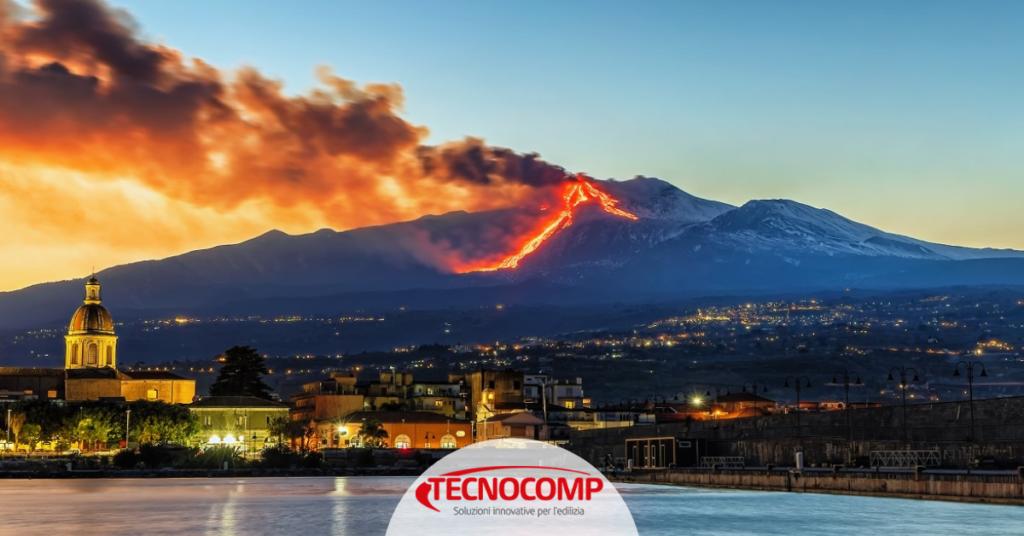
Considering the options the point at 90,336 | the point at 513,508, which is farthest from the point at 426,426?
the point at 513,508

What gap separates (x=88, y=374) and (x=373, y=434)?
47.4 meters

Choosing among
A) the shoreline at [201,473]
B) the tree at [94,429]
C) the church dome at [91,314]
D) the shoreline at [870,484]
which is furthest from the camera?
the church dome at [91,314]

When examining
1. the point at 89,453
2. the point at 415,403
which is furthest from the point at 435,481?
the point at 415,403

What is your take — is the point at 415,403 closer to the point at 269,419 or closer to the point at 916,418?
the point at 269,419

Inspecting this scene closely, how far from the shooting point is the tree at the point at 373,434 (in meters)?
162

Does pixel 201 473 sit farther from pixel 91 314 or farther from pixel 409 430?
pixel 91 314

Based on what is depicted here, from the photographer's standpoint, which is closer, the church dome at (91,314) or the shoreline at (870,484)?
the shoreline at (870,484)

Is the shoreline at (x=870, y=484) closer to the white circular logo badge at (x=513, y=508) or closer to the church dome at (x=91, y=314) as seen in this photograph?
the white circular logo badge at (x=513, y=508)

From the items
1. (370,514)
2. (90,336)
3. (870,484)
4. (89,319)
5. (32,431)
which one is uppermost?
(89,319)

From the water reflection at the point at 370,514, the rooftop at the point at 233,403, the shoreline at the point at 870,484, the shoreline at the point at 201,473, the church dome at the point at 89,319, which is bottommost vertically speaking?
the shoreline at the point at 201,473

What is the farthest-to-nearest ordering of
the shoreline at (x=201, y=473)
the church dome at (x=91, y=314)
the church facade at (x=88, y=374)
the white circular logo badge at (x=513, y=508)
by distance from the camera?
1. the church dome at (x=91, y=314)
2. the church facade at (x=88, y=374)
3. the shoreline at (x=201, y=473)
4. the white circular logo badge at (x=513, y=508)

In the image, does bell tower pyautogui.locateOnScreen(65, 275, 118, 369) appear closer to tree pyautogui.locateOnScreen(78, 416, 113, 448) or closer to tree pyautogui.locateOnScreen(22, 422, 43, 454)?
tree pyautogui.locateOnScreen(78, 416, 113, 448)

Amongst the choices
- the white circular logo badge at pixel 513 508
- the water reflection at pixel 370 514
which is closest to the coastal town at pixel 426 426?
the water reflection at pixel 370 514

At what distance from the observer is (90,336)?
189125 millimetres
